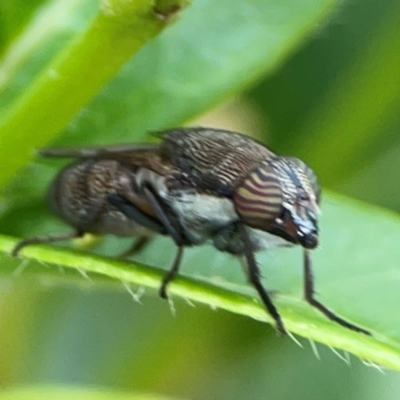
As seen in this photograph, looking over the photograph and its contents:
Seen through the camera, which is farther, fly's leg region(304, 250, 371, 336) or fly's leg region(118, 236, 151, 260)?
fly's leg region(118, 236, 151, 260)

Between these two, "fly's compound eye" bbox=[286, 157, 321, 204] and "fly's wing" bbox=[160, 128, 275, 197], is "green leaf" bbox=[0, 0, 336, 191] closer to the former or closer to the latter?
"fly's wing" bbox=[160, 128, 275, 197]

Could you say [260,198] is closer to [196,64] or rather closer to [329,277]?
[329,277]

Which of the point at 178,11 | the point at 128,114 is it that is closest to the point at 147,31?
the point at 178,11

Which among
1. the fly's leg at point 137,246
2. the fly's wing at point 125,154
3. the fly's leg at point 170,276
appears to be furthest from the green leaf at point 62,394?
the fly's wing at point 125,154

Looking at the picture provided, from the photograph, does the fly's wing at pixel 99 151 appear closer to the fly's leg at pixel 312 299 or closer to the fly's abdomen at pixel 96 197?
the fly's abdomen at pixel 96 197

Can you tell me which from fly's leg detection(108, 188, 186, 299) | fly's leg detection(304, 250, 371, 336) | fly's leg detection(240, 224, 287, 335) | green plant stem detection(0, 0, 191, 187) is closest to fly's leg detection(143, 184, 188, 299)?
fly's leg detection(108, 188, 186, 299)

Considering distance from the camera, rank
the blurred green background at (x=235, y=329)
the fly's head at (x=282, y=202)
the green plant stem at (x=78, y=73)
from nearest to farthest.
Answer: the green plant stem at (x=78, y=73), the fly's head at (x=282, y=202), the blurred green background at (x=235, y=329)

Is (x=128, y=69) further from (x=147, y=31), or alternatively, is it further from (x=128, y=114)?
(x=147, y=31)

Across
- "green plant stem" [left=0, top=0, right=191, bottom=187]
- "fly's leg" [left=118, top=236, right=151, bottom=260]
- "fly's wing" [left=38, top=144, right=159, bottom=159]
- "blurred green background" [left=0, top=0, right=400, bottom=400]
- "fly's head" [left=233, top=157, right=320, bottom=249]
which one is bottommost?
"blurred green background" [left=0, top=0, right=400, bottom=400]
